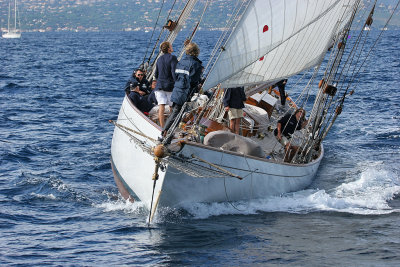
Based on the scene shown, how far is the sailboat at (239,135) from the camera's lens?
9602 millimetres

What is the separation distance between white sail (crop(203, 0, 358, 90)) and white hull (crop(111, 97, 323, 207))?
1.21 m

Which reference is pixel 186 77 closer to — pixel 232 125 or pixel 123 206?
pixel 232 125

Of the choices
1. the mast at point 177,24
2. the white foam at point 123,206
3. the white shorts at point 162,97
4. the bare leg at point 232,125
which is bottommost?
the white foam at point 123,206

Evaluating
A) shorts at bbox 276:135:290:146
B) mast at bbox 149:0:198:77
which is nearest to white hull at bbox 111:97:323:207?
shorts at bbox 276:135:290:146

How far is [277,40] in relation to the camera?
33.3ft

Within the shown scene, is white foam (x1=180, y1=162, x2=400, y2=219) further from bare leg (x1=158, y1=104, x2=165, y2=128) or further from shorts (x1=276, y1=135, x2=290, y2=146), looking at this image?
bare leg (x1=158, y1=104, x2=165, y2=128)

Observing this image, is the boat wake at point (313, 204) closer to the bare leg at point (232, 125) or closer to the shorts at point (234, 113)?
the bare leg at point (232, 125)

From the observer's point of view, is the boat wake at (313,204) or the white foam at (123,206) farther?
the white foam at (123,206)

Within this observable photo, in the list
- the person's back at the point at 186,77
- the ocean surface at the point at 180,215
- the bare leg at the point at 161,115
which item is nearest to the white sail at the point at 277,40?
the person's back at the point at 186,77

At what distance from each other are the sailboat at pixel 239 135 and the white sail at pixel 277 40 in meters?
0.02

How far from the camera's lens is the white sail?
9391 mm

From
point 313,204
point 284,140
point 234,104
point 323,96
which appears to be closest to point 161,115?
point 234,104

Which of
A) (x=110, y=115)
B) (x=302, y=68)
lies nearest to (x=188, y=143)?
(x=302, y=68)

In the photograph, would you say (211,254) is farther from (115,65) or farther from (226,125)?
(115,65)
